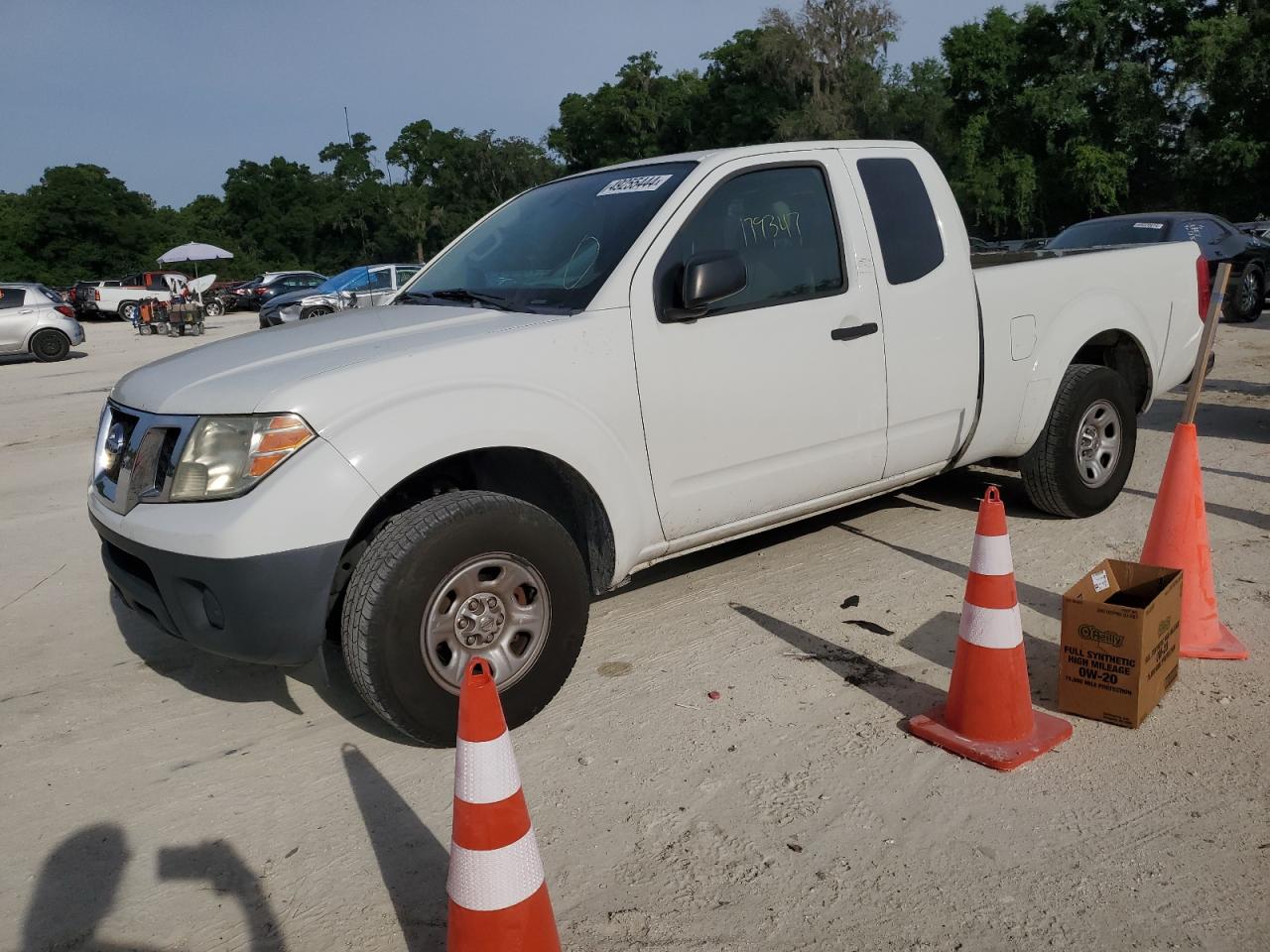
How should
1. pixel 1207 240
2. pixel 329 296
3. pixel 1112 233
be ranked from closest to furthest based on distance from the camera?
pixel 1112 233
pixel 1207 240
pixel 329 296

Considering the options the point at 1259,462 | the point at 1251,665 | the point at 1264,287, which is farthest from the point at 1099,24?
the point at 1251,665

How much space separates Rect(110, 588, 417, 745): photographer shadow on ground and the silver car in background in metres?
19.4

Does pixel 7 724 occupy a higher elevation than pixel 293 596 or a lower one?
lower

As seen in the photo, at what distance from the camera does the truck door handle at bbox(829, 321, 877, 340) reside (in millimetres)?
4152

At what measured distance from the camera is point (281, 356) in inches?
134

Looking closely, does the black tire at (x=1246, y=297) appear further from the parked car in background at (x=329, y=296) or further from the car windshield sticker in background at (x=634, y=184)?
the parked car in background at (x=329, y=296)

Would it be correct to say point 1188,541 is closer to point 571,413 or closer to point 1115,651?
point 1115,651

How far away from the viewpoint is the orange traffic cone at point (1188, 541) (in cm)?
382

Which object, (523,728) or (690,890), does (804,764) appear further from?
(523,728)

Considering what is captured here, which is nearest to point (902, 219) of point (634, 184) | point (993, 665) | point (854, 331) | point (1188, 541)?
point (854, 331)

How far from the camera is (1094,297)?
5.26 meters

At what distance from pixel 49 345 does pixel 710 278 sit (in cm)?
2146

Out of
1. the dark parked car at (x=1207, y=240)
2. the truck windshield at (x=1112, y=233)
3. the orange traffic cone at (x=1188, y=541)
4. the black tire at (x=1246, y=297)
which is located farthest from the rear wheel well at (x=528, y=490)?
the black tire at (x=1246, y=297)

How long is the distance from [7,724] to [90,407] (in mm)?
9995
